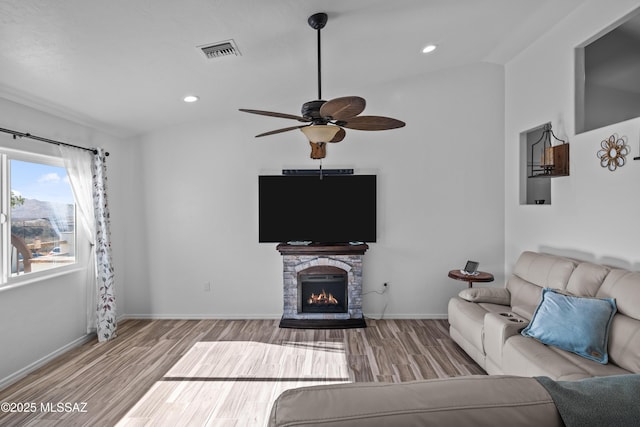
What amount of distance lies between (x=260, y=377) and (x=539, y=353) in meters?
2.20

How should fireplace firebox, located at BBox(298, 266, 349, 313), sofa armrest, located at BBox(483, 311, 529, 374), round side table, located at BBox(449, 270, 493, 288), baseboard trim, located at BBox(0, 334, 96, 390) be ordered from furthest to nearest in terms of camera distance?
fireplace firebox, located at BBox(298, 266, 349, 313) < round side table, located at BBox(449, 270, 493, 288) < baseboard trim, located at BBox(0, 334, 96, 390) < sofa armrest, located at BBox(483, 311, 529, 374)

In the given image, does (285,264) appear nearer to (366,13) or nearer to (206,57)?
(206,57)

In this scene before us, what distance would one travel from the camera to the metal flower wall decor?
268 centimetres

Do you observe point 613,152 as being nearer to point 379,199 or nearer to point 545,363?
point 545,363

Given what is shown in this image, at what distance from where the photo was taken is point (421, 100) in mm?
4504

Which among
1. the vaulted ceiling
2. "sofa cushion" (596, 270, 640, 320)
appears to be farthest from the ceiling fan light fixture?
"sofa cushion" (596, 270, 640, 320)

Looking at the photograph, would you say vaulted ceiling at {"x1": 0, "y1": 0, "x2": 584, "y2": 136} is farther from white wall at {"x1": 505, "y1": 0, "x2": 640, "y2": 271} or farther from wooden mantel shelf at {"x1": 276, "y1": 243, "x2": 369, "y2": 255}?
wooden mantel shelf at {"x1": 276, "y1": 243, "x2": 369, "y2": 255}

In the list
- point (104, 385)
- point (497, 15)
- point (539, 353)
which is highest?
point (497, 15)

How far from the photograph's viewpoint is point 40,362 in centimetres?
322

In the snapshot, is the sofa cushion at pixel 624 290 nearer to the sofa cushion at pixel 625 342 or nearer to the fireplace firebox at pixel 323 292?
the sofa cushion at pixel 625 342

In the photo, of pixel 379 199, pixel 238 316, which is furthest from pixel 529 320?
pixel 238 316

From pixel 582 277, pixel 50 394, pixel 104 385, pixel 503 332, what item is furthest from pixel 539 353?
pixel 50 394

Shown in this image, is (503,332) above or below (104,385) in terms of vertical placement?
above

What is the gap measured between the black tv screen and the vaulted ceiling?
3.50 feet
